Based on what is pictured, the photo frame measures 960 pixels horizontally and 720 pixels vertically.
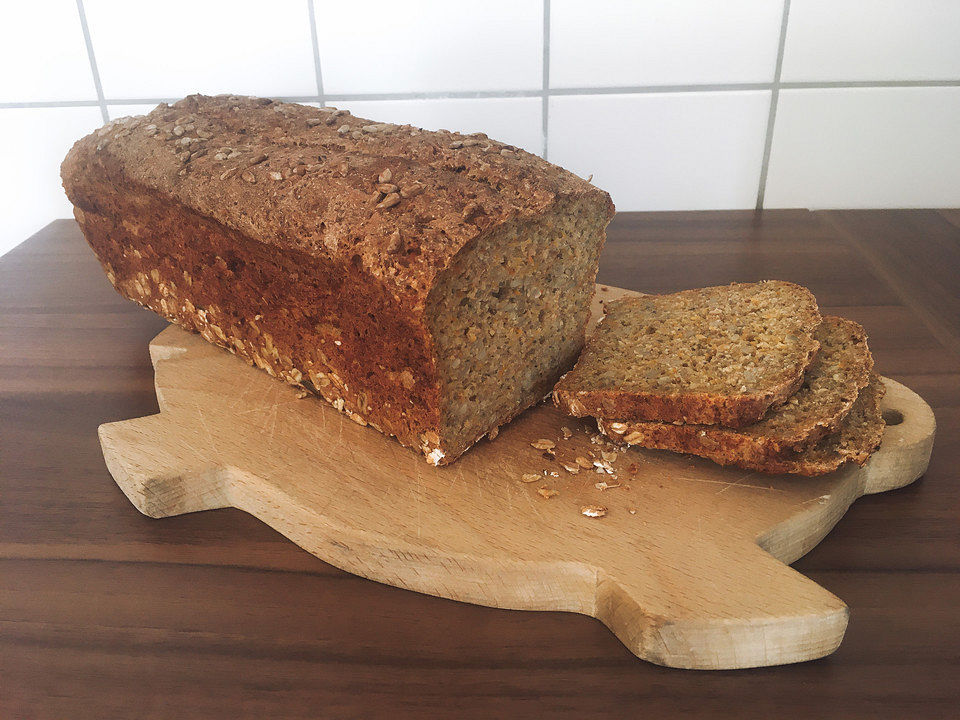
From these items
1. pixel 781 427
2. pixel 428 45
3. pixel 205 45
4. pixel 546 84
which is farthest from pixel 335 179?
pixel 205 45

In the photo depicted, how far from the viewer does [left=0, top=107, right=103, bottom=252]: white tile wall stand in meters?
3.29

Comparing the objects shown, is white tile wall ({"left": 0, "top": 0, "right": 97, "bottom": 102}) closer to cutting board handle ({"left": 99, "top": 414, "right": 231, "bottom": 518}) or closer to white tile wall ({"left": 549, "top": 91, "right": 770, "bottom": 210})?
white tile wall ({"left": 549, "top": 91, "right": 770, "bottom": 210})

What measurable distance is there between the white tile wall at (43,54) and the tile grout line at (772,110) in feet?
8.90

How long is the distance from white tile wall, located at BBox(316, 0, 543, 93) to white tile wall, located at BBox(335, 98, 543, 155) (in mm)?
56

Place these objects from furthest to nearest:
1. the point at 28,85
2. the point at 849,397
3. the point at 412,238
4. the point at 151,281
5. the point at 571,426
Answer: the point at 28,85
the point at 151,281
the point at 571,426
the point at 849,397
the point at 412,238

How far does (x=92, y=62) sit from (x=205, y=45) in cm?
50

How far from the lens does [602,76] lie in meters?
3.04

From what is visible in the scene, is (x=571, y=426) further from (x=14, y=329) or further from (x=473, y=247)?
(x=14, y=329)

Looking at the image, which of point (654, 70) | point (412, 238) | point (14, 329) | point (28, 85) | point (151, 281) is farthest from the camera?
point (28, 85)

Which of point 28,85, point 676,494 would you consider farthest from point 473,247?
point 28,85

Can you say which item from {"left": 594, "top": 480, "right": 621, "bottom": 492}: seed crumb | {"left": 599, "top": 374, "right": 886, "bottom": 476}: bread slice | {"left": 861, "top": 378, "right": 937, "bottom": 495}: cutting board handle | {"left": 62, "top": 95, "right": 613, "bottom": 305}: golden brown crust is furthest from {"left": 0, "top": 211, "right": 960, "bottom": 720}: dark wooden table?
{"left": 62, "top": 95, "right": 613, "bottom": 305}: golden brown crust

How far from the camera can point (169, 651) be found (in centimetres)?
127

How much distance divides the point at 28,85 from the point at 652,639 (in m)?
3.31

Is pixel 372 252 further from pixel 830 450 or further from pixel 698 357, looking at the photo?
pixel 830 450
